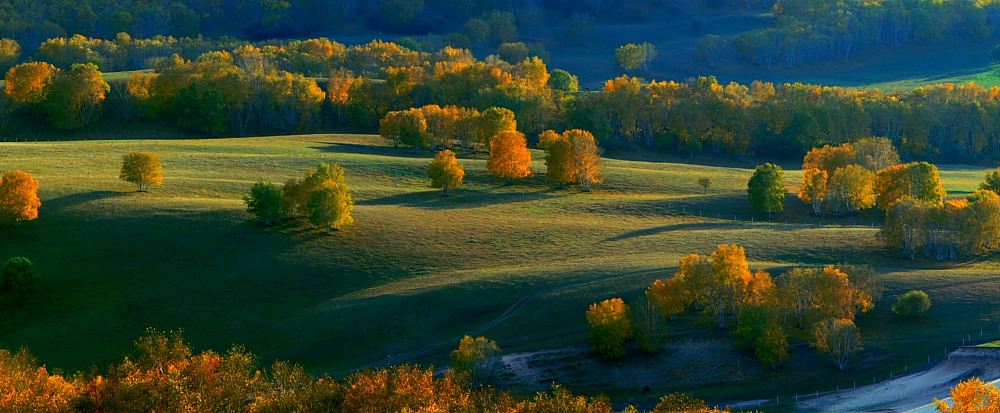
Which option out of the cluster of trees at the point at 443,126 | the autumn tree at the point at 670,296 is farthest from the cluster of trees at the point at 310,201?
the cluster of trees at the point at 443,126

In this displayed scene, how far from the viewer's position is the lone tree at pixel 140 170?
113 metres

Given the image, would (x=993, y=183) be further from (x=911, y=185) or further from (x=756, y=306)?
(x=756, y=306)

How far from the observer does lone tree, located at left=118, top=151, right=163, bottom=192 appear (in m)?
113

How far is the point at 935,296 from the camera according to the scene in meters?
84.1

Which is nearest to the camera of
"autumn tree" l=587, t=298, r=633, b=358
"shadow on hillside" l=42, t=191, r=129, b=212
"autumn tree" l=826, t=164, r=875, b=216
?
"autumn tree" l=587, t=298, r=633, b=358

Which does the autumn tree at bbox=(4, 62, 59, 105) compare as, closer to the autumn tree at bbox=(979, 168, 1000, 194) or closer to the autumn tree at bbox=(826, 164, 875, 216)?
the autumn tree at bbox=(826, 164, 875, 216)

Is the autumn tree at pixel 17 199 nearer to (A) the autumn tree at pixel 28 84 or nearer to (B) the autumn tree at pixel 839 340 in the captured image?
(B) the autumn tree at pixel 839 340

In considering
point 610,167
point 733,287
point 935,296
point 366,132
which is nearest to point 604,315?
point 733,287

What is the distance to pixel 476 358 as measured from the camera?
72.7 m

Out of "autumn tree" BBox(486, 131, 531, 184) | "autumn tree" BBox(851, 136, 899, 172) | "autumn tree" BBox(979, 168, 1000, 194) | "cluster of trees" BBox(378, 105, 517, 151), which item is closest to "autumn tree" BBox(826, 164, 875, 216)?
"autumn tree" BBox(851, 136, 899, 172)

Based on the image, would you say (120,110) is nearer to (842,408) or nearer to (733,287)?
(733,287)

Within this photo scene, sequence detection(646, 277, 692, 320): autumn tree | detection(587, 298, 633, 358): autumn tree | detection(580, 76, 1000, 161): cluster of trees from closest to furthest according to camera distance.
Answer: detection(587, 298, 633, 358): autumn tree
detection(646, 277, 692, 320): autumn tree
detection(580, 76, 1000, 161): cluster of trees

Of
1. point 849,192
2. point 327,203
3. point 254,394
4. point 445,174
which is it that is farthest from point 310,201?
point 849,192

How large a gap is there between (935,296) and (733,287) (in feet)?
54.2
